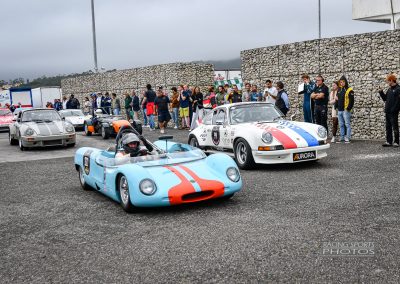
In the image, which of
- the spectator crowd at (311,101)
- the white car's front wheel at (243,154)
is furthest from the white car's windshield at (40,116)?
the white car's front wheel at (243,154)

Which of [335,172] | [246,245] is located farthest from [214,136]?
[246,245]

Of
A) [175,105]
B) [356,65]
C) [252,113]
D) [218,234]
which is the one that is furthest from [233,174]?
[175,105]

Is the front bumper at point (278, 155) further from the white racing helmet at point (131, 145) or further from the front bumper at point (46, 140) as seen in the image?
the front bumper at point (46, 140)

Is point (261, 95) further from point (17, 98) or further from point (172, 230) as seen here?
point (17, 98)

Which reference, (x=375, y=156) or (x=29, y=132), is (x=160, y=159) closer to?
(x=375, y=156)

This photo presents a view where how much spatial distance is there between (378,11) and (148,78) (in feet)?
42.0

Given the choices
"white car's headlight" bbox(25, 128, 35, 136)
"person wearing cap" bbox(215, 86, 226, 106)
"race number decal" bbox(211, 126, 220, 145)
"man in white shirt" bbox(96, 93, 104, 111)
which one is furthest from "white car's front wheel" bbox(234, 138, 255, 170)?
"man in white shirt" bbox(96, 93, 104, 111)

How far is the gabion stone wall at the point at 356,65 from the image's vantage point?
13.4 metres

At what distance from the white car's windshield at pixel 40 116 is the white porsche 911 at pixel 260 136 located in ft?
22.5

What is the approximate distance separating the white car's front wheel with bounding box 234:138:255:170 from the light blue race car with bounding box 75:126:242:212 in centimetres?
222

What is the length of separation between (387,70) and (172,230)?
1007 centimetres

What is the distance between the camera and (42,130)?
1493cm

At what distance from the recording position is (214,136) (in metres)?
10.9

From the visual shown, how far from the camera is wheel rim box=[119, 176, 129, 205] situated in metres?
6.48
